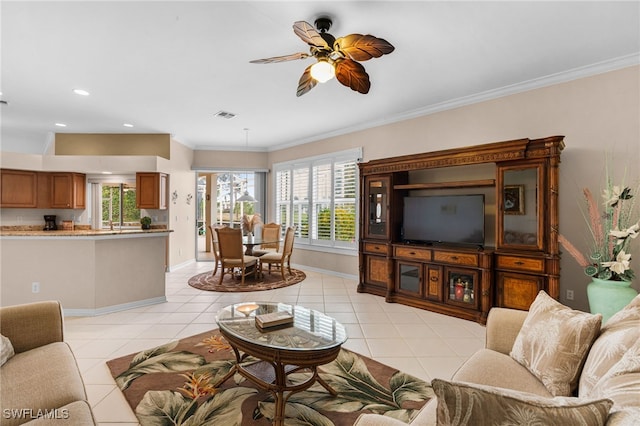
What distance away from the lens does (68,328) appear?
3328mm

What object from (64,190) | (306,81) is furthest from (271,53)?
(64,190)

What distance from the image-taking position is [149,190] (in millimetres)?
6043

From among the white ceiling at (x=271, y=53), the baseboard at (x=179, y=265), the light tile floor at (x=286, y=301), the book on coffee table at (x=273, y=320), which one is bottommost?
the light tile floor at (x=286, y=301)

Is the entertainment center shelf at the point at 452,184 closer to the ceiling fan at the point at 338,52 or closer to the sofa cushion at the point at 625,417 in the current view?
the ceiling fan at the point at 338,52

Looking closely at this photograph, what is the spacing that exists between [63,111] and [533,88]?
7010 millimetres

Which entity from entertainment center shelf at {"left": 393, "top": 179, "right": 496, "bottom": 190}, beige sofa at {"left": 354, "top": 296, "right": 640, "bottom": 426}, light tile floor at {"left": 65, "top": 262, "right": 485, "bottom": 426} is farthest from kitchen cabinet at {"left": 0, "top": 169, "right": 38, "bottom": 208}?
beige sofa at {"left": 354, "top": 296, "right": 640, "bottom": 426}

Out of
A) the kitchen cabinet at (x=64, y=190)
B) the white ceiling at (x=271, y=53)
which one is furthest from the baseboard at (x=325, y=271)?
the kitchen cabinet at (x=64, y=190)

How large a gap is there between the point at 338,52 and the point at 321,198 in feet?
14.0

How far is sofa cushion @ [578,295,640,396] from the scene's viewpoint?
1221 millimetres

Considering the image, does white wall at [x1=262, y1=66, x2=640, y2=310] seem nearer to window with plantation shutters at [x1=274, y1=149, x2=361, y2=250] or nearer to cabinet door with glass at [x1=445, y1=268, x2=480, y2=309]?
cabinet door with glass at [x1=445, y1=268, x2=480, y2=309]

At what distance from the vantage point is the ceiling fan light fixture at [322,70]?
2289mm

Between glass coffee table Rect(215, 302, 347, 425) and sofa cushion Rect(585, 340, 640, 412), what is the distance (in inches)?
49.3

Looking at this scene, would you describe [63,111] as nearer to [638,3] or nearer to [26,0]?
[26,0]

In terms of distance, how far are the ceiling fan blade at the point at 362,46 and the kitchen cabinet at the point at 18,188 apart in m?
6.97
